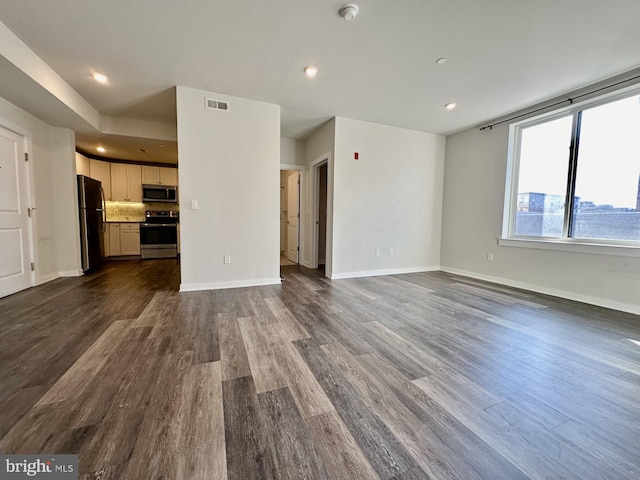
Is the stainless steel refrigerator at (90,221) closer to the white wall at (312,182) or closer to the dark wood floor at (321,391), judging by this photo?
the dark wood floor at (321,391)

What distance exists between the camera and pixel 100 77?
2994mm

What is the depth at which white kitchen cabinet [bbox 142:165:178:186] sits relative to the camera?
20.2 feet

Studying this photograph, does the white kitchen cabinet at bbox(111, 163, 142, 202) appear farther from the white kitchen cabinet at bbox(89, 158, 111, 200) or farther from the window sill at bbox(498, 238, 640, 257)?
the window sill at bbox(498, 238, 640, 257)

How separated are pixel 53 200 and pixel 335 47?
4851 mm

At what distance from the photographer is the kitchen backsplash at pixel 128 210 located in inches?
242

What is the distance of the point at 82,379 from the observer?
1.51 m

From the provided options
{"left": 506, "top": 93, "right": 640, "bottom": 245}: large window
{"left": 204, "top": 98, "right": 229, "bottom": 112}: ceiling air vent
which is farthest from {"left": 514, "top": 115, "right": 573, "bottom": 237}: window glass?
{"left": 204, "top": 98, "right": 229, "bottom": 112}: ceiling air vent

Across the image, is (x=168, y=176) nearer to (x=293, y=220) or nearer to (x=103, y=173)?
(x=103, y=173)

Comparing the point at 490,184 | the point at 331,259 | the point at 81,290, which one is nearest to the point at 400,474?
the point at 331,259

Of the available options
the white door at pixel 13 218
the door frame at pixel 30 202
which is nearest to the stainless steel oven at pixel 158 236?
the door frame at pixel 30 202

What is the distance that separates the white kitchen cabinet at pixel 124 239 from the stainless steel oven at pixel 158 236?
312mm

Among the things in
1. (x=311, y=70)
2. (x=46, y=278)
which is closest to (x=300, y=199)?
(x=311, y=70)

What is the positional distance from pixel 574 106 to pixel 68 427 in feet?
18.2

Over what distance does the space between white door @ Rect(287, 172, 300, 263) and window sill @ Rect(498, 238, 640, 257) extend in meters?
3.89
